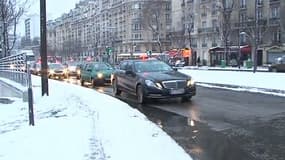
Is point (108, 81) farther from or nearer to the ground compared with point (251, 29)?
nearer to the ground

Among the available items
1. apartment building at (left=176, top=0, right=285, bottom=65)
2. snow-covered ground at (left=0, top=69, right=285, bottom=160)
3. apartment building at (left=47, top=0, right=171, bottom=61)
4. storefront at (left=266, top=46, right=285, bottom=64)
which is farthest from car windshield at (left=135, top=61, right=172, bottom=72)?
apartment building at (left=47, top=0, right=171, bottom=61)

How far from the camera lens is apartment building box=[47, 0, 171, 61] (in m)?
126

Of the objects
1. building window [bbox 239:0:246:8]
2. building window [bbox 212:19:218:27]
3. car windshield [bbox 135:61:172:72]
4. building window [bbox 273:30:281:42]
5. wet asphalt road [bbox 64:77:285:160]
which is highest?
building window [bbox 239:0:246:8]

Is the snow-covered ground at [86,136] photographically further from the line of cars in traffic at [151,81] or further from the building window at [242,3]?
the building window at [242,3]

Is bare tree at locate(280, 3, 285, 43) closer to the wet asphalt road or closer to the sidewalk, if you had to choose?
the wet asphalt road

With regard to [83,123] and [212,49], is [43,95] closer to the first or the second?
[83,123]

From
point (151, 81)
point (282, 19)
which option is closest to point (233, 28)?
point (282, 19)

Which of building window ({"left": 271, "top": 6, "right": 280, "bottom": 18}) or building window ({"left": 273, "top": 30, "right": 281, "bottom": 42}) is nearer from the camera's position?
building window ({"left": 273, "top": 30, "right": 281, "bottom": 42})

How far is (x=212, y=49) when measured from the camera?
273 feet

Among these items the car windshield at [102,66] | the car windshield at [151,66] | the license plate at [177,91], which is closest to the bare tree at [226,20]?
the car windshield at [102,66]

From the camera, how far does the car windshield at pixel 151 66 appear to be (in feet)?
55.3

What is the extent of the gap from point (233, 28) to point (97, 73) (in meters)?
55.5

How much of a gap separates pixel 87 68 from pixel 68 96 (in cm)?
1271

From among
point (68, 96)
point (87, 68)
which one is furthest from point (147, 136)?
point (87, 68)
